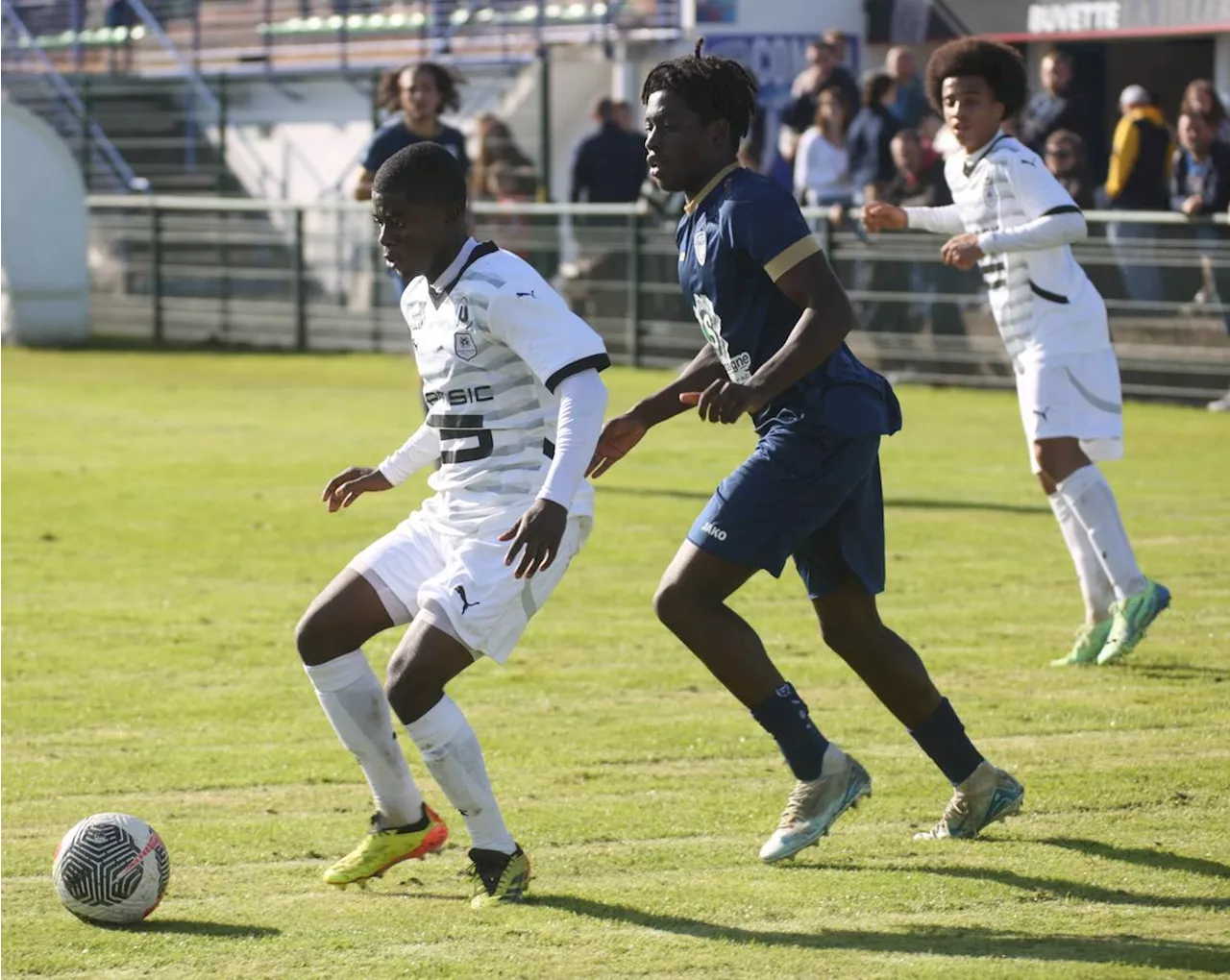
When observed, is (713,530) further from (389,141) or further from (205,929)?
(389,141)

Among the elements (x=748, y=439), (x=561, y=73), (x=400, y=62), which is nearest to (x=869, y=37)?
(x=561, y=73)

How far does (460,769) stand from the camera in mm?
5230

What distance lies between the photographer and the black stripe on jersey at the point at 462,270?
540cm

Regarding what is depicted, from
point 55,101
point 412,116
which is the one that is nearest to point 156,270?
point 55,101

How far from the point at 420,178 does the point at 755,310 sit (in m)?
0.94

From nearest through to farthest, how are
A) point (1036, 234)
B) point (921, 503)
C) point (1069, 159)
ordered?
point (1036, 234), point (921, 503), point (1069, 159)

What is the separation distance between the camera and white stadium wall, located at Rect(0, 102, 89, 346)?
2427cm

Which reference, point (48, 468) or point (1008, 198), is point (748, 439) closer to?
point (48, 468)

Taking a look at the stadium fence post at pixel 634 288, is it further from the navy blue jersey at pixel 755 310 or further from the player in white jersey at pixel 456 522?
the player in white jersey at pixel 456 522

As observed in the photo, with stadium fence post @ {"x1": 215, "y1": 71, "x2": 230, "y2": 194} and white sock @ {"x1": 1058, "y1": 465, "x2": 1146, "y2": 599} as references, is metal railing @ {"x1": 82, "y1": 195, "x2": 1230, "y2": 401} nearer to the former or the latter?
stadium fence post @ {"x1": 215, "y1": 71, "x2": 230, "y2": 194}

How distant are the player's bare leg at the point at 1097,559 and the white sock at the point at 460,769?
11.6ft

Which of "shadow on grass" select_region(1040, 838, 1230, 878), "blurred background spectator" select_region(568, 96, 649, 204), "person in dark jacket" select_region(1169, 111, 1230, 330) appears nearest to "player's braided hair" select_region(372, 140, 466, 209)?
"shadow on grass" select_region(1040, 838, 1230, 878)

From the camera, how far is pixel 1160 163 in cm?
1775

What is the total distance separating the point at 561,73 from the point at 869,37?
4255 mm
